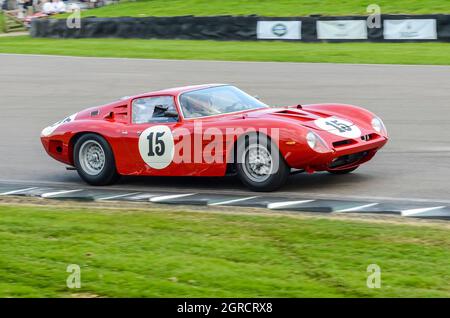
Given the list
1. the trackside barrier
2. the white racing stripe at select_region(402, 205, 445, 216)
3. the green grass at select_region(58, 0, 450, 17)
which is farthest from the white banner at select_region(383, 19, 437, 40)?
the white racing stripe at select_region(402, 205, 445, 216)

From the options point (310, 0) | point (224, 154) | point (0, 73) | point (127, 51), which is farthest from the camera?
point (310, 0)

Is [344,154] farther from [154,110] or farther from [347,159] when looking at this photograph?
[154,110]

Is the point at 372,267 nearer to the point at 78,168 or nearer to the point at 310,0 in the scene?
the point at 78,168

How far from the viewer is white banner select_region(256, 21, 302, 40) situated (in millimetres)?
28328

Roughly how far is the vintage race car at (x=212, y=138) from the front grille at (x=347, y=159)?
13mm

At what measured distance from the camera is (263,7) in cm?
3447

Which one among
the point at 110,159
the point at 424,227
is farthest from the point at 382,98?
the point at 424,227

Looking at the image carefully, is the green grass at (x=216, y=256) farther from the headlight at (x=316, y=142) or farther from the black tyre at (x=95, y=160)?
the black tyre at (x=95, y=160)

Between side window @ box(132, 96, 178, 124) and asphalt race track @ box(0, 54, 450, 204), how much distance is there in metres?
0.81

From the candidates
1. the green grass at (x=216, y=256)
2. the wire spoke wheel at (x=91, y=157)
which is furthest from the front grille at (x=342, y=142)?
the wire spoke wheel at (x=91, y=157)

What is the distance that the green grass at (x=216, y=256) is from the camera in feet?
21.3

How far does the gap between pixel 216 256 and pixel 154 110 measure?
3937mm
